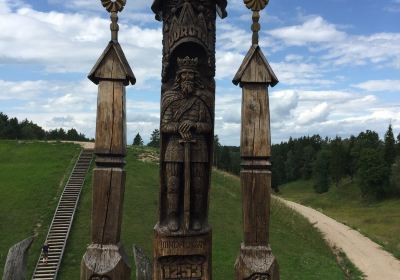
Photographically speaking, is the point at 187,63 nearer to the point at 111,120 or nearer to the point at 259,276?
the point at 111,120

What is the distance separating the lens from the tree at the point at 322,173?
7719cm

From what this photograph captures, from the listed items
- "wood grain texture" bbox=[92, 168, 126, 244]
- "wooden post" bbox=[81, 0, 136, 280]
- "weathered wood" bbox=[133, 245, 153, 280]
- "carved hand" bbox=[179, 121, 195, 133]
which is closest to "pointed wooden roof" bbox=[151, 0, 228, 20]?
"wooden post" bbox=[81, 0, 136, 280]

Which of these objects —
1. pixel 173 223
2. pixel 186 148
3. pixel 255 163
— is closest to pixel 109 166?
pixel 186 148

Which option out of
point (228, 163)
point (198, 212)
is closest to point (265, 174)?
point (198, 212)

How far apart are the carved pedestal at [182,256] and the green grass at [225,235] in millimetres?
12907

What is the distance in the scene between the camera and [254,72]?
4.48m

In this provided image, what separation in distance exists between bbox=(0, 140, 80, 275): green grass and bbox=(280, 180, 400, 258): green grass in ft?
66.4

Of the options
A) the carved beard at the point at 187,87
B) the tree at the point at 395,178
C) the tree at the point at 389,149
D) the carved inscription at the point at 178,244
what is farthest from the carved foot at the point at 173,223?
the tree at the point at 389,149

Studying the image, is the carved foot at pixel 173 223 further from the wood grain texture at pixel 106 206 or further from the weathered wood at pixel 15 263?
the weathered wood at pixel 15 263

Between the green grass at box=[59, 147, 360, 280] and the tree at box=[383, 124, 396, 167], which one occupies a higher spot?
the tree at box=[383, 124, 396, 167]

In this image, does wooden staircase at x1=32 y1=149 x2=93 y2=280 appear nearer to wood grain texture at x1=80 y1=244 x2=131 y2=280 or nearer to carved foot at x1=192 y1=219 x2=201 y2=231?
wood grain texture at x1=80 y1=244 x2=131 y2=280

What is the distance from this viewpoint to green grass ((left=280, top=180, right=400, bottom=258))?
34.1m

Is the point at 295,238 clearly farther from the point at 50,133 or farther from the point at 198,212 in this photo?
the point at 50,133

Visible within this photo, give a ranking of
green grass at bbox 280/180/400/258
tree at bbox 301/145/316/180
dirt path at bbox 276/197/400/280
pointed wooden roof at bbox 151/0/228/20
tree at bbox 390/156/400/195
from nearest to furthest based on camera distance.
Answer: pointed wooden roof at bbox 151/0/228/20, dirt path at bbox 276/197/400/280, green grass at bbox 280/180/400/258, tree at bbox 390/156/400/195, tree at bbox 301/145/316/180
